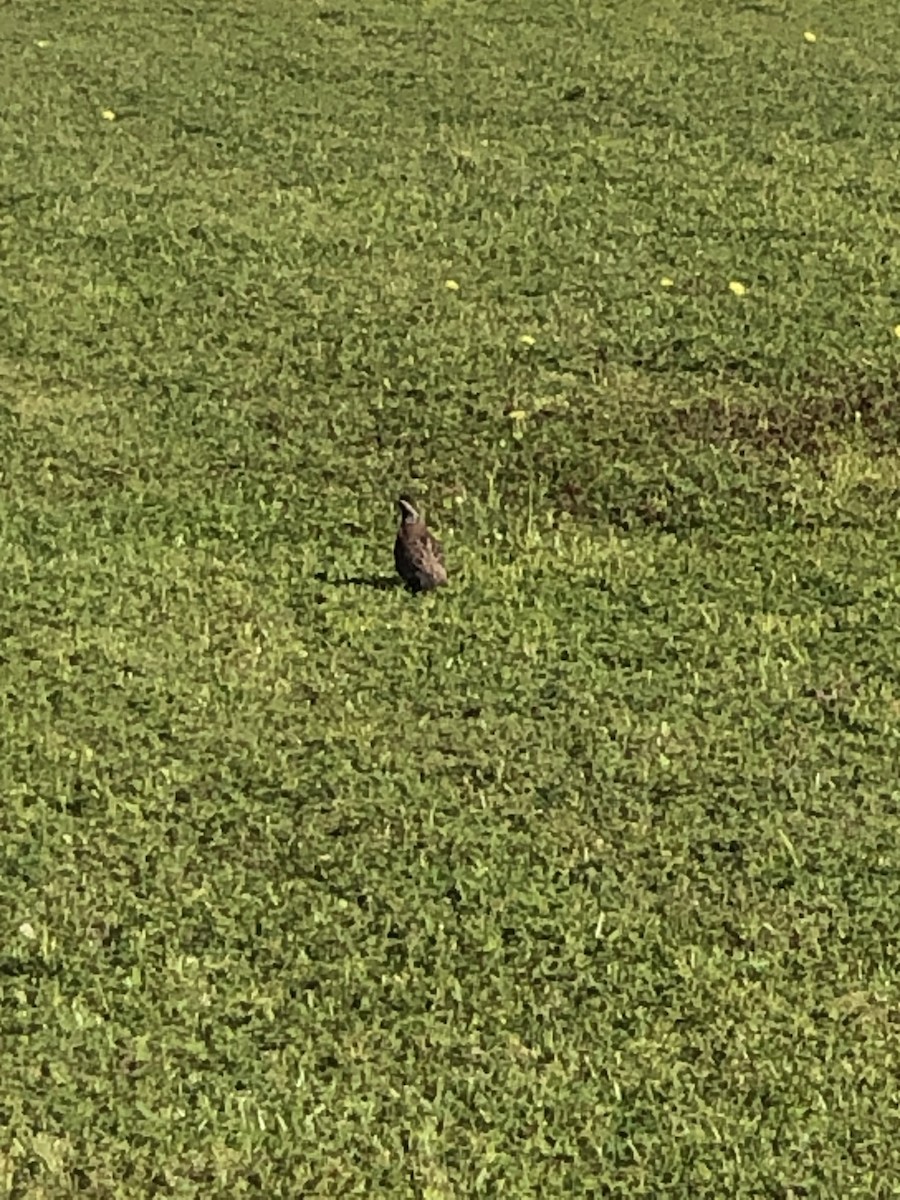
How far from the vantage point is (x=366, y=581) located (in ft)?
17.4

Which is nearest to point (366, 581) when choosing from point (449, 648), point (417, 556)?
point (417, 556)

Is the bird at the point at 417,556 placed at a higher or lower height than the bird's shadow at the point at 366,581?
higher

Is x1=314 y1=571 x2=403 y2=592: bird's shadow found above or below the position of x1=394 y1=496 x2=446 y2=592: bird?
below

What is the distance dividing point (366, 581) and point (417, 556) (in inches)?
6.6

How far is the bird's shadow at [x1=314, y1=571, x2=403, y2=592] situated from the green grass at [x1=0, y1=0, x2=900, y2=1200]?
0.13ft

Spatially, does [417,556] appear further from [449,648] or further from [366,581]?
[449,648]

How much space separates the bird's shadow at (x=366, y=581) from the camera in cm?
527

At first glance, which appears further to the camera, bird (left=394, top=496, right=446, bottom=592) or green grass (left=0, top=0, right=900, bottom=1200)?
bird (left=394, top=496, right=446, bottom=592)

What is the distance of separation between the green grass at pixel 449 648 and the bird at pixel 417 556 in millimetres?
51

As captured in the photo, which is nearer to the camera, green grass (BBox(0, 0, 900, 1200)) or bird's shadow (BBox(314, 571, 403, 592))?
green grass (BBox(0, 0, 900, 1200))

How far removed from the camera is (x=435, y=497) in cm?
575

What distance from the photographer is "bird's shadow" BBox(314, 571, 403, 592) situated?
527 cm

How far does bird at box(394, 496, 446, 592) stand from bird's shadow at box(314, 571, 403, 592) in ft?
0.13

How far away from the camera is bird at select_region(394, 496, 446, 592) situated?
5219 mm
